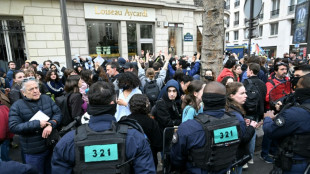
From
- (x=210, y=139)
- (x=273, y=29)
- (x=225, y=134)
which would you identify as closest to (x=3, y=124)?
(x=210, y=139)

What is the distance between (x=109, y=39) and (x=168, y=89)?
385 inches

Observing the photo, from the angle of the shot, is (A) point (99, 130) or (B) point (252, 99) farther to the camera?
(B) point (252, 99)

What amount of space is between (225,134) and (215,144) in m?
0.14

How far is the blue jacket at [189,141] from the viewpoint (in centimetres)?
183

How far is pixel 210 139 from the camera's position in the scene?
182 cm

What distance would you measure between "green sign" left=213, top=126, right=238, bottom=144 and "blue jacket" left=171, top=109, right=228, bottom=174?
13 cm

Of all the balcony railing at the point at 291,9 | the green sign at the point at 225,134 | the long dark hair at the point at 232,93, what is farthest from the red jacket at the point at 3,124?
the balcony railing at the point at 291,9

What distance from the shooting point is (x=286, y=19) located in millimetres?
25547

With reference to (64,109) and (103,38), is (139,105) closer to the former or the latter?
(64,109)

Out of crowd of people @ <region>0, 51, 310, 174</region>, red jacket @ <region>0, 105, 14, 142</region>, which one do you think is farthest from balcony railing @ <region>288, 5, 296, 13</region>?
red jacket @ <region>0, 105, 14, 142</region>

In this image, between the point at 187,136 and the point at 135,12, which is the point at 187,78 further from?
the point at 135,12

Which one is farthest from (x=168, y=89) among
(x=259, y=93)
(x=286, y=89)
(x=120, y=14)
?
(x=120, y=14)

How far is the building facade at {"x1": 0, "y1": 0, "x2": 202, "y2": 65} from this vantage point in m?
9.12

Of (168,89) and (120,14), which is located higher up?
(120,14)
